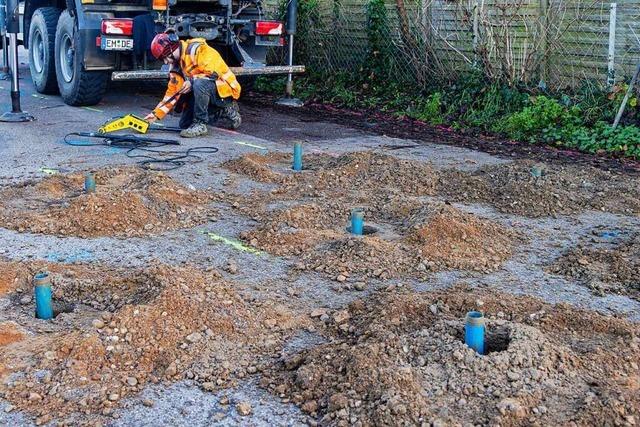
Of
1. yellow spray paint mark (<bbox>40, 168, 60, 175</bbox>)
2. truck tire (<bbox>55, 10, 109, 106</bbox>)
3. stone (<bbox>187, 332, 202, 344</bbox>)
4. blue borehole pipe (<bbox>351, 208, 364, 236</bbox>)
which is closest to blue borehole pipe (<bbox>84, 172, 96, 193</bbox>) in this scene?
yellow spray paint mark (<bbox>40, 168, 60, 175</bbox>)

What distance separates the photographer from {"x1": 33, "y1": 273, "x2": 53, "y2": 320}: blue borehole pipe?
4578 mm

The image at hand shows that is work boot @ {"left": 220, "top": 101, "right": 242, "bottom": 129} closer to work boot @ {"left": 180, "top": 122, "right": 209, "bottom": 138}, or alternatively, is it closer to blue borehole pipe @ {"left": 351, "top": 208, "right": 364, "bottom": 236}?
work boot @ {"left": 180, "top": 122, "right": 209, "bottom": 138}

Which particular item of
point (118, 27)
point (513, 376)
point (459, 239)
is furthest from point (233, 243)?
point (118, 27)

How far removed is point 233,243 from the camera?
614cm

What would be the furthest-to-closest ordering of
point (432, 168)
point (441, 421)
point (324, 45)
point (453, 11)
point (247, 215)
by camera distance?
point (324, 45) → point (453, 11) → point (432, 168) → point (247, 215) → point (441, 421)

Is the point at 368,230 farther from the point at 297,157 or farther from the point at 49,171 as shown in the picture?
the point at 49,171

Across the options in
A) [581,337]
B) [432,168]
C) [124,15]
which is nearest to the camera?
[581,337]

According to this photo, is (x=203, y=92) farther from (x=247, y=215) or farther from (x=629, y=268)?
(x=629, y=268)

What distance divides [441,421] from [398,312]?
1.18m

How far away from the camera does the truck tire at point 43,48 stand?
41.6 feet

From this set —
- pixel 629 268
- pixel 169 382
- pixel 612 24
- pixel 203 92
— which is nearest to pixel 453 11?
pixel 612 24

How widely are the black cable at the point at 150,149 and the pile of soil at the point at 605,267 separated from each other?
4133mm

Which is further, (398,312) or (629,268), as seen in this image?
(629,268)

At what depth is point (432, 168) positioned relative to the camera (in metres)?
8.55
